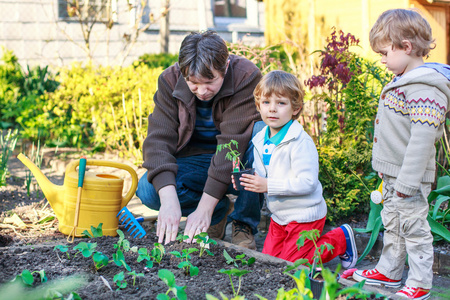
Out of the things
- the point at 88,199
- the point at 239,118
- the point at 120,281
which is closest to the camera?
the point at 120,281

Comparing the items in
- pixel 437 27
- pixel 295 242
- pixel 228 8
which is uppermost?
pixel 228 8

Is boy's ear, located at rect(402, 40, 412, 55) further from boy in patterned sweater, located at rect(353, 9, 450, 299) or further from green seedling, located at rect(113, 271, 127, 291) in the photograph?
green seedling, located at rect(113, 271, 127, 291)

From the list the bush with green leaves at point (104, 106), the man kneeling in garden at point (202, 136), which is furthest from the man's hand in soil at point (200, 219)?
the bush with green leaves at point (104, 106)

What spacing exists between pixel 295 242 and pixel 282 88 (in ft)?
2.56

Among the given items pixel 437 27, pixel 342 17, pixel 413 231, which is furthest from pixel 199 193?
pixel 342 17

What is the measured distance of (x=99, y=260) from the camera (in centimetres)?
190

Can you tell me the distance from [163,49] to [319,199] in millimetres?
7284

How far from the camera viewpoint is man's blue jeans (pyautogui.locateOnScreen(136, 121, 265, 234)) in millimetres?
2826

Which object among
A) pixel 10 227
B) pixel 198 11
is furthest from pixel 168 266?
pixel 198 11

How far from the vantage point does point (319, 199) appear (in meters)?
2.48

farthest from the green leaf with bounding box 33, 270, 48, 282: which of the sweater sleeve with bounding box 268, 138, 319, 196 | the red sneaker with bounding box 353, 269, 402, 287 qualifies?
the red sneaker with bounding box 353, 269, 402, 287

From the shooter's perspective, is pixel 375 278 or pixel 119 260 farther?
pixel 375 278

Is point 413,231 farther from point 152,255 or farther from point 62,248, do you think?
point 62,248

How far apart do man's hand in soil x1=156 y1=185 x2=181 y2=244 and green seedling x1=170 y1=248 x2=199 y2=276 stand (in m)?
0.22
